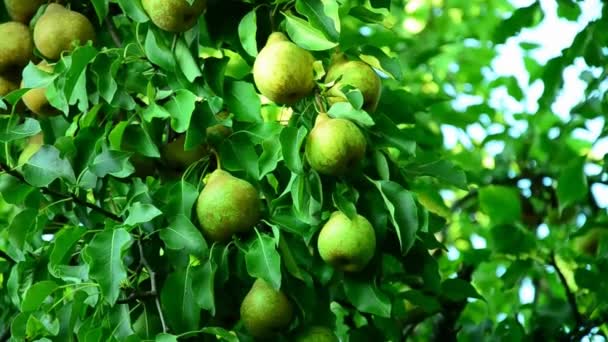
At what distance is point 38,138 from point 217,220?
778 millimetres

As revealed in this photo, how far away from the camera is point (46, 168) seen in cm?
254

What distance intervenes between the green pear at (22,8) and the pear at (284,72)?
32.6 inches

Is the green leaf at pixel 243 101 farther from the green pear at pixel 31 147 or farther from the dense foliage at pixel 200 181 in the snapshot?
the green pear at pixel 31 147

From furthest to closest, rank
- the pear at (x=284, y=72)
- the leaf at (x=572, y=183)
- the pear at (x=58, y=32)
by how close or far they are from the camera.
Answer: the leaf at (x=572, y=183)
the pear at (x=58, y=32)
the pear at (x=284, y=72)

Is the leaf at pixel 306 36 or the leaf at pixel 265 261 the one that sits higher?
the leaf at pixel 306 36

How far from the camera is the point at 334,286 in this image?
2.64 meters

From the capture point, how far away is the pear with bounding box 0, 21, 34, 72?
2883 mm

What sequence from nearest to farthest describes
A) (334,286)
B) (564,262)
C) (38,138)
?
(334,286) < (38,138) < (564,262)

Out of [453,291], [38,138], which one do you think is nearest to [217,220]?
[38,138]

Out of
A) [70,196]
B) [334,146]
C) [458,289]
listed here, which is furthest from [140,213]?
[458,289]

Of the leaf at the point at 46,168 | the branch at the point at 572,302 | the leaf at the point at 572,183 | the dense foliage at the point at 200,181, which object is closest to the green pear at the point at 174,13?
the dense foliage at the point at 200,181

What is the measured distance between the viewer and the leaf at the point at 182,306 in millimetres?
2393

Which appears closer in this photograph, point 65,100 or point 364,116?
point 364,116

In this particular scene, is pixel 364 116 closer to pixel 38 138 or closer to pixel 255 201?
pixel 255 201
